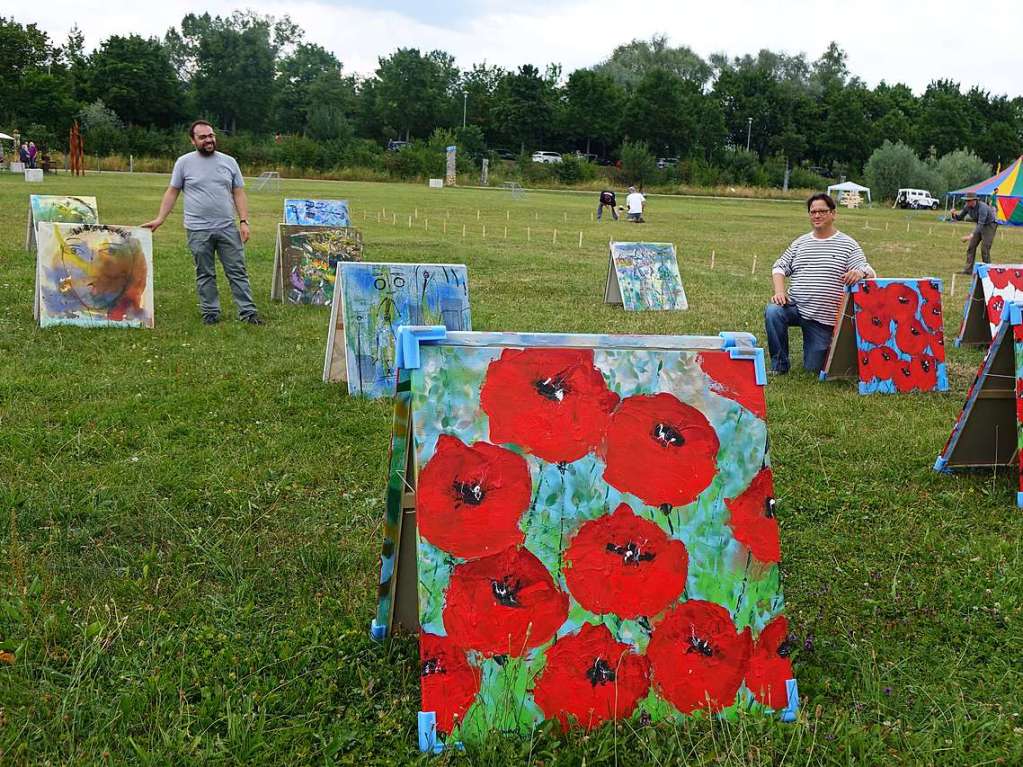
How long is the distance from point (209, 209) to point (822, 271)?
19.5 feet

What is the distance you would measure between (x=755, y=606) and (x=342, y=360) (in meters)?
4.92

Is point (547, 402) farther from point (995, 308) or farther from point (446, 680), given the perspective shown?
point (995, 308)

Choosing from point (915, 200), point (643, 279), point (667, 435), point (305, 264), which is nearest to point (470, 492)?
point (667, 435)

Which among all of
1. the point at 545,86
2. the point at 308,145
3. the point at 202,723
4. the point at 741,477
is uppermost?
the point at 545,86

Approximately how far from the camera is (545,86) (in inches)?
3910

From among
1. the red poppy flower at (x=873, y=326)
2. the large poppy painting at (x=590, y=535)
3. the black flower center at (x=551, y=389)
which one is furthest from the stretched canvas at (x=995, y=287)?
the black flower center at (x=551, y=389)

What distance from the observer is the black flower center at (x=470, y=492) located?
2.85 m

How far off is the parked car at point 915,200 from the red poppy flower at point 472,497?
69.0 meters

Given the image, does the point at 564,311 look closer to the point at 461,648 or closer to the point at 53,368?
the point at 53,368

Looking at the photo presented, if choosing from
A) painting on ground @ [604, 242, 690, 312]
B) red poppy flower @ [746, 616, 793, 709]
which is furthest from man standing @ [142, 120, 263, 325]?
red poppy flower @ [746, 616, 793, 709]

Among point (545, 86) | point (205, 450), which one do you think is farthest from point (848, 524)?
point (545, 86)

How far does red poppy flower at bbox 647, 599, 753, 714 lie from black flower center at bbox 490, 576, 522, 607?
1.46 ft

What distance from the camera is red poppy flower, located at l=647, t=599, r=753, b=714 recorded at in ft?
9.27

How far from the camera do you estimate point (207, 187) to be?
916 centimetres
